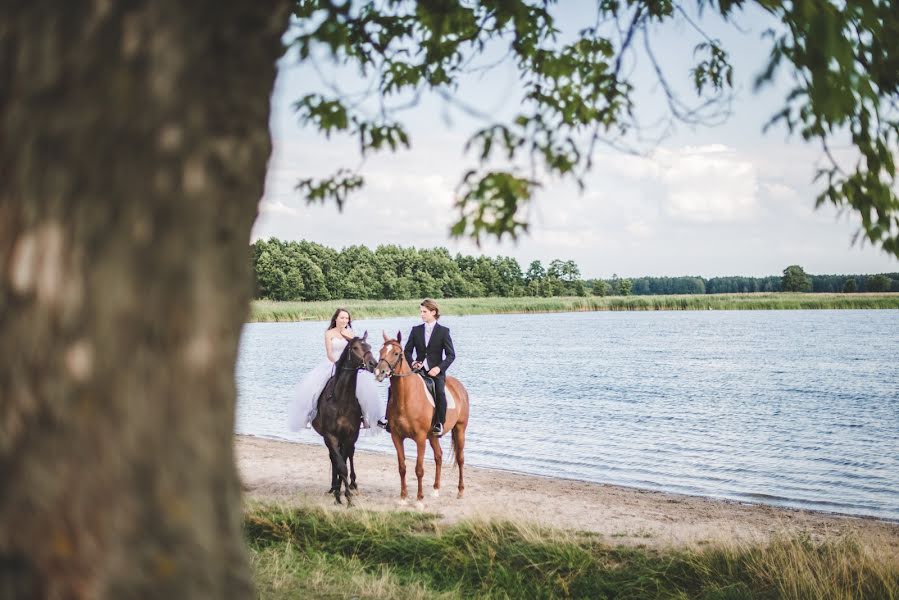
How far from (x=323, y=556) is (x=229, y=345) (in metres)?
6.73

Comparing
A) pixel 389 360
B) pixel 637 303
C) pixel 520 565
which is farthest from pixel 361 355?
pixel 637 303

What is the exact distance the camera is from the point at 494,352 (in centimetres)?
5534

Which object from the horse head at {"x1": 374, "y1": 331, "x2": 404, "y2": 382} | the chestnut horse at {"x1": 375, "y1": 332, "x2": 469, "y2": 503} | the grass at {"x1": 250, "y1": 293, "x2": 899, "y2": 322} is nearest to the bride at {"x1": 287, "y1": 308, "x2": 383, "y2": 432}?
the chestnut horse at {"x1": 375, "y1": 332, "x2": 469, "y2": 503}

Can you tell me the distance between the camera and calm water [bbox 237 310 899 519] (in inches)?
625

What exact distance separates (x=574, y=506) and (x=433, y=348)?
3355mm

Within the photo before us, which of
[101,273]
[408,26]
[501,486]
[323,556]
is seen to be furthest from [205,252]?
[501,486]

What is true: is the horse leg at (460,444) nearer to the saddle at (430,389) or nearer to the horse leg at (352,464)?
the saddle at (430,389)

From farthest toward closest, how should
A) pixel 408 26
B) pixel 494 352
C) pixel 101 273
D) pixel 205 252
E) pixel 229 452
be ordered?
pixel 494 352, pixel 408 26, pixel 229 452, pixel 205 252, pixel 101 273

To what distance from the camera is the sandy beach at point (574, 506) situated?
33.4 feet

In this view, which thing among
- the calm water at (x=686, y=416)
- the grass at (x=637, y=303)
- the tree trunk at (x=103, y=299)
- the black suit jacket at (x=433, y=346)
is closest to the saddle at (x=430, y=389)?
the black suit jacket at (x=433, y=346)

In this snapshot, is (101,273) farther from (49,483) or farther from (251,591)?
(251,591)

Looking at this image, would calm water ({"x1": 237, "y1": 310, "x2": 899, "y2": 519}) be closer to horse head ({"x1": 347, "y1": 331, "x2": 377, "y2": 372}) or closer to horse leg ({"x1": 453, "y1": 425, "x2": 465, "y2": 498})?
horse head ({"x1": 347, "y1": 331, "x2": 377, "y2": 372})

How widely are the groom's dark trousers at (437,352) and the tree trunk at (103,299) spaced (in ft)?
29.8

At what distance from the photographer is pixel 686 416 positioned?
989 inches
